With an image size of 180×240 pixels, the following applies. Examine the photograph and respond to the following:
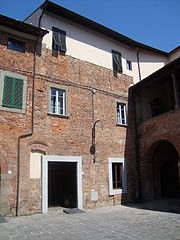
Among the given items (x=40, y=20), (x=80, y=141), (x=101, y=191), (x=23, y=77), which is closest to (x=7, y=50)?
(x=23, y=77)

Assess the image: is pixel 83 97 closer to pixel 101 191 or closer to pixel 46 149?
pixel 46 149

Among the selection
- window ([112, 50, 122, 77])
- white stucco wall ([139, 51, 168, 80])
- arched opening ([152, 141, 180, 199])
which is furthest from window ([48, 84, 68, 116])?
white stucco wall ([139, 51, 168, 80])

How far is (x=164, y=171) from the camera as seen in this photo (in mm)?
14906

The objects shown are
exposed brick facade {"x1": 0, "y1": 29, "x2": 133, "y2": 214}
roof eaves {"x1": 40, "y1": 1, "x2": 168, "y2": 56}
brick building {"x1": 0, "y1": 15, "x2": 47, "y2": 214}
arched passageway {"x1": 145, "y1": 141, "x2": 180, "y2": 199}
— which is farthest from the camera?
arched passageway {"x1": 145, "y1": 141, "x2": 180, "y2": 199}

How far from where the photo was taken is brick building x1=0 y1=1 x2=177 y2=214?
1005 centimetres

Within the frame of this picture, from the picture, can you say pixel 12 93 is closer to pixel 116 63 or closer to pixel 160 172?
pixel 116 63

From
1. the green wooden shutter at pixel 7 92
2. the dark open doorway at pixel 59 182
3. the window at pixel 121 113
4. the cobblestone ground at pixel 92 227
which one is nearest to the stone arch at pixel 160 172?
the window at pixel 121 113

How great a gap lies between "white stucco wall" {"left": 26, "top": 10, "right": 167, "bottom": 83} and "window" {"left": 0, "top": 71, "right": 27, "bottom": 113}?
260cm

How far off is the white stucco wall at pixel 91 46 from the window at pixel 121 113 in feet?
7.54

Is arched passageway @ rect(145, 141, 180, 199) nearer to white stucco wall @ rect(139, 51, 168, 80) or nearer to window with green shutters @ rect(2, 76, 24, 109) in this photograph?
white stucco wall @ rect(139, 51, 168, 80)

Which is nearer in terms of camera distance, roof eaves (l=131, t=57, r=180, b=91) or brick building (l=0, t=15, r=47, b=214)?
brick building (l=0, t=15, r=47, b=214)

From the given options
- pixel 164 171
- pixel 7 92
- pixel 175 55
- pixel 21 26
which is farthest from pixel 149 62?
pixel 7 92

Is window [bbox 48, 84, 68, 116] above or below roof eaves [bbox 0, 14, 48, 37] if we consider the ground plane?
below

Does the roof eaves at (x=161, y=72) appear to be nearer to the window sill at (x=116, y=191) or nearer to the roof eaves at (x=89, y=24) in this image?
the roof eaves at (x=89, y=24)
